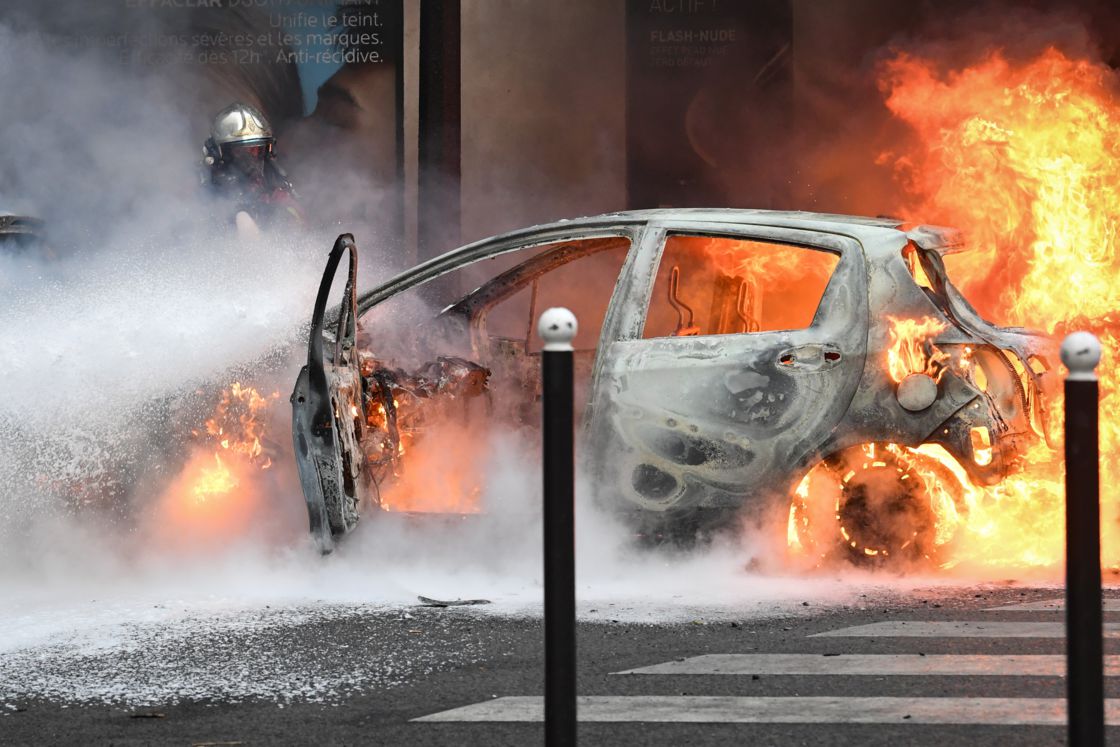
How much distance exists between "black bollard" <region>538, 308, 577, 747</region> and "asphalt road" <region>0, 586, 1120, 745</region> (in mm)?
757

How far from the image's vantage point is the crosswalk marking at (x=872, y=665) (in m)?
5.20

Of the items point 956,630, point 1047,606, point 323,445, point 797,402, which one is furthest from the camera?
point 323,445

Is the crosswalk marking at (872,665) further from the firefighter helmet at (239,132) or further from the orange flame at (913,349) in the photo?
the firefighter helmet at (239,132)

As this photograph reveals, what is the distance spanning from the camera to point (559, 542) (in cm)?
371

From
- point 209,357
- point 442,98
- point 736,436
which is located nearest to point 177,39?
point 442,98

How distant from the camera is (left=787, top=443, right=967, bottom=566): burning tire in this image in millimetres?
6723

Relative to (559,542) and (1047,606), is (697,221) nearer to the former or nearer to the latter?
(1047,606)

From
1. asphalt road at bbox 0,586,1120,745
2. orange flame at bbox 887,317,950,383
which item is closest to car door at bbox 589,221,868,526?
orange flame at bbox 887,317,950,383

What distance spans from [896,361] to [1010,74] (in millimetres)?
4151

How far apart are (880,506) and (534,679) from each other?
2.06m

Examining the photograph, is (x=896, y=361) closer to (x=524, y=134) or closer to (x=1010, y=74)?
(x=1010, y=74)

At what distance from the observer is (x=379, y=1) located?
41.7 ft

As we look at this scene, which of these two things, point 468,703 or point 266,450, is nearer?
point 468,703

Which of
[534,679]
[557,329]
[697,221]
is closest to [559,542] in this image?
[557,329]
